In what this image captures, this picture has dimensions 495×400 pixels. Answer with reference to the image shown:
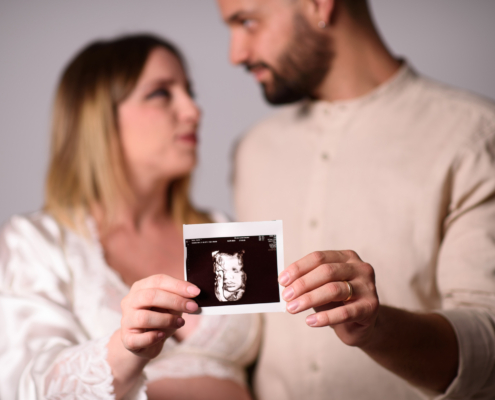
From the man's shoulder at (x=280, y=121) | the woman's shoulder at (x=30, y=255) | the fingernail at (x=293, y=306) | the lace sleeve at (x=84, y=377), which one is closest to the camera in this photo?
the fingernail at (x=293, y=306)

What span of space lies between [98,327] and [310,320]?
81 cm

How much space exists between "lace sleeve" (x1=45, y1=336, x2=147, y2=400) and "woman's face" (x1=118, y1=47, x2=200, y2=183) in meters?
0.80

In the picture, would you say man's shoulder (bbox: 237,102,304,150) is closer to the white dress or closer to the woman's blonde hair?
the woman's blonde hair

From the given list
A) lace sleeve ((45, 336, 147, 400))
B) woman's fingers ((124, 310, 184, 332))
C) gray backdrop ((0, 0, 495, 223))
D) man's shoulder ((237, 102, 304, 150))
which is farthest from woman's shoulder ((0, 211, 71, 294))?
man's shoulder ((237, 102, 304, 150))

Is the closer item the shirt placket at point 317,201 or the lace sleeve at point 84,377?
the lace sleeve at point 84,377

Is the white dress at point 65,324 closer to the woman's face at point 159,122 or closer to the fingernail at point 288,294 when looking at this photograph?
the woman's face at point 159,122

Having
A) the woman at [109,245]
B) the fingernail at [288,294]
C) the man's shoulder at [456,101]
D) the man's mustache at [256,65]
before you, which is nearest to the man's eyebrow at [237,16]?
the man's mustache at [256,65]

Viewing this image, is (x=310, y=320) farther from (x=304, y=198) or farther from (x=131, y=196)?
(x=131, y=196)

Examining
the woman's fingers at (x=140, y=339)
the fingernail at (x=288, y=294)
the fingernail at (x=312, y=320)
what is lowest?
the woman's fingers at (x=140, y=339)

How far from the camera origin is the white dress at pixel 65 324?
1223mm

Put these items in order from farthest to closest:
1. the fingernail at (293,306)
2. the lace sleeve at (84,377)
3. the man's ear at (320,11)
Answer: the man's ear at (320,11), the lace sleeve at (84,377), the fingernail at (293,306)

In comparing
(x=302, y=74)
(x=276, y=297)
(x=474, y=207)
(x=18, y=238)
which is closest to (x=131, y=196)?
(x=18, y=238)

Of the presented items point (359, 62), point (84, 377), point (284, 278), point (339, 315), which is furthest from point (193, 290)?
point (359, 62)

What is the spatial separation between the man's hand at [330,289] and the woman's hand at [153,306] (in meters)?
0.21
